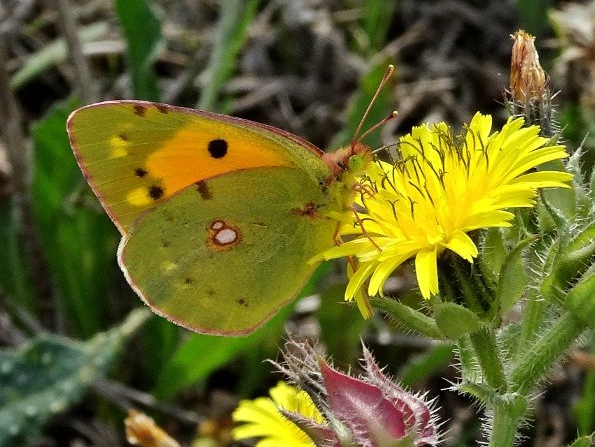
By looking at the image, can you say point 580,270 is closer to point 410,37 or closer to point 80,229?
point 80,229

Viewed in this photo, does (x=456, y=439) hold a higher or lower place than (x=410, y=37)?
lower

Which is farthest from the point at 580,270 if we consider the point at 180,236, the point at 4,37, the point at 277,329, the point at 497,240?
the point at 4,37

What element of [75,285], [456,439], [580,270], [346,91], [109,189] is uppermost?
[580,270]

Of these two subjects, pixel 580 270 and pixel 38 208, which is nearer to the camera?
pixel 580 270

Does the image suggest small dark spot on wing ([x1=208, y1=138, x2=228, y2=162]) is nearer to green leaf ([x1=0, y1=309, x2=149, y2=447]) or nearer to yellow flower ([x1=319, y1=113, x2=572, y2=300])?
yellow flower ([x1=319, y1=113, x2=572, y2=300])

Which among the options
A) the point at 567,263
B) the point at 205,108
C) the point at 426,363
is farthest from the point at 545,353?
the point at 205,108

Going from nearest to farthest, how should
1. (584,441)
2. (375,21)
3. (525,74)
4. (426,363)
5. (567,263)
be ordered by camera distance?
(584,441) < (567,263) < (525,74) < (426,363) < (375,21)

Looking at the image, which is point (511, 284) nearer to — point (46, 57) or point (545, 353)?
point (545, 353)
